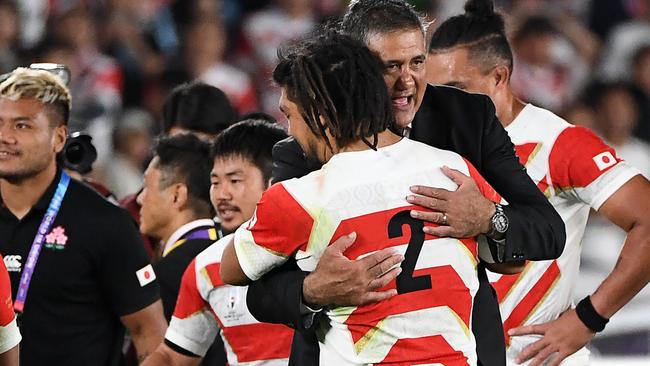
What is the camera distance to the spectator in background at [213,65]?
34.7 feet

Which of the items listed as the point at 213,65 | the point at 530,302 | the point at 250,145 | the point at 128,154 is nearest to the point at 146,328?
the point at 250,145

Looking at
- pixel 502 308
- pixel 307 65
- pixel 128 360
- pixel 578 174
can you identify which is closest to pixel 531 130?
pixel 578 174

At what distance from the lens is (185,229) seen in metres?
5.21

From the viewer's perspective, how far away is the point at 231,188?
4.71 meters

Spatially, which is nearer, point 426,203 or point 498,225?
point 426,203

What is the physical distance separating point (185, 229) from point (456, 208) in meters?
2.20

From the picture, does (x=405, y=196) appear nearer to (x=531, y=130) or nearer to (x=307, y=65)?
(x=307, y=65)

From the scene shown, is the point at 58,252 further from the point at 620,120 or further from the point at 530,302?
the point at 620,120

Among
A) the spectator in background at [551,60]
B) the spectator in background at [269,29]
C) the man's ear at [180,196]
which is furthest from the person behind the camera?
the spectator in background at [551,60]

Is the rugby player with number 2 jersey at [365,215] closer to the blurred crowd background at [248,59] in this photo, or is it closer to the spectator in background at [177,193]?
the spectator in background at [177,193]

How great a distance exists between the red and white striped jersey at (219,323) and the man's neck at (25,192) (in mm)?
687

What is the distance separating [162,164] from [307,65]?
2334 mm

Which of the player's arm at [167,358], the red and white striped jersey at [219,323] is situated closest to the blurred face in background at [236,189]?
the red and white striped jersey at [219,323]

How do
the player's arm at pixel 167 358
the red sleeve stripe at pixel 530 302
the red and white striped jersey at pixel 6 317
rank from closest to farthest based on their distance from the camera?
1. the red and white striped jersey at pixel 6 317
2. the red sleeve stripe at pixel 530 302
3. the player's arm at pixel 167 358
